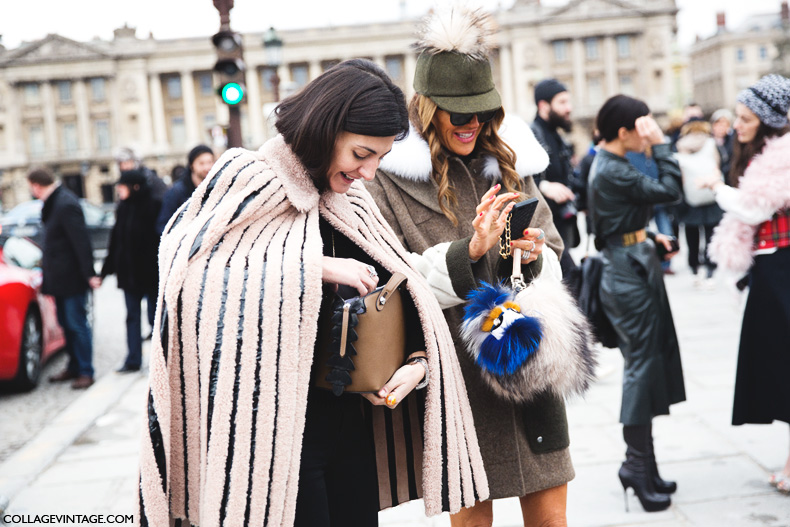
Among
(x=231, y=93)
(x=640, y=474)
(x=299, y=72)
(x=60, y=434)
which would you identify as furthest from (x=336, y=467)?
(x=299, y=72)

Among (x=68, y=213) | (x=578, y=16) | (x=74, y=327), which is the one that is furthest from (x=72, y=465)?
(x=578, y=16)

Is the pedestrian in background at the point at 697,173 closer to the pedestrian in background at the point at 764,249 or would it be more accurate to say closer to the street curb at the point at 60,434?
the pedestrian in background at the point at 764,249

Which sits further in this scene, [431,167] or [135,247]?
[135,247]

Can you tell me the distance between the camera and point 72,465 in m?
5.05

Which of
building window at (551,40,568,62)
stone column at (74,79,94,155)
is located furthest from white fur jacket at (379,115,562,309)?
stone column at (74,79,94,155)

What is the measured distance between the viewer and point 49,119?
72.8 metres

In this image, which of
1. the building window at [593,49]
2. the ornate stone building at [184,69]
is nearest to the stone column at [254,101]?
the ornate stone building at [184,69]

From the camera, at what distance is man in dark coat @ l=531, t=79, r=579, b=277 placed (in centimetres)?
559

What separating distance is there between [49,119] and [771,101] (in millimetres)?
77520

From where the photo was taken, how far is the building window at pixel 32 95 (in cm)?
7319

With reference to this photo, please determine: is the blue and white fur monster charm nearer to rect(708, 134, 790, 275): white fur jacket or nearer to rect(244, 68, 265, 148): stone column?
rect(708, 134, 790, 275): white fur jacket

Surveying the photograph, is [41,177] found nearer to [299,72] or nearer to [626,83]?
[299,72]

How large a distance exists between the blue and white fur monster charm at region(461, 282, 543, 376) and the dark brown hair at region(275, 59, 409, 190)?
0.56 m

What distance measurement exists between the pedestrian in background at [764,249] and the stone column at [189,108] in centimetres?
7374
